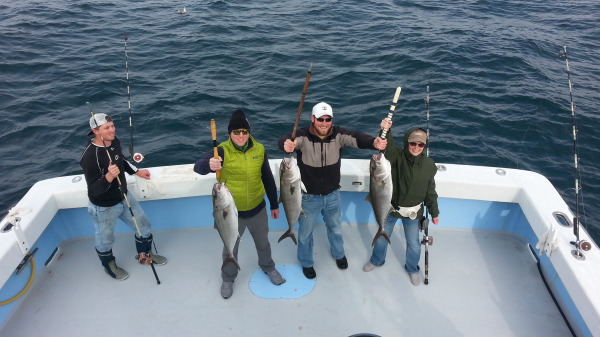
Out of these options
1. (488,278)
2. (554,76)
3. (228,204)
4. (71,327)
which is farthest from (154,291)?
(554,76)

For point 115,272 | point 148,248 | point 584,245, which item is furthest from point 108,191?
point 584,245

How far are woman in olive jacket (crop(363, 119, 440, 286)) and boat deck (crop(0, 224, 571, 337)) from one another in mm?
650

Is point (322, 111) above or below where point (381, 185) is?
above

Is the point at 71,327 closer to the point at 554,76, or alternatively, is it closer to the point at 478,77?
the point at 478,77

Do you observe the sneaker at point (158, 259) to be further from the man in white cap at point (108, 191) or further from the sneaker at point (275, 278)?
the sneaker at point (275, 278)

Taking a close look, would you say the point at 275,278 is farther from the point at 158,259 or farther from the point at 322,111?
the point at 322,111

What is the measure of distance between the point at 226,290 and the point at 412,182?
8.17 ft

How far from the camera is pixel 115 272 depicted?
4.77m

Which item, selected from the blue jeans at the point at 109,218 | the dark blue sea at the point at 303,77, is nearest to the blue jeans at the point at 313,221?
the blue jeans at the point at 109,218

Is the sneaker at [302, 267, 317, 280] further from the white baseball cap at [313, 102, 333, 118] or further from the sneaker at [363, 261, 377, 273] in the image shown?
the white baseball cap at [313, 102, 333, 118]

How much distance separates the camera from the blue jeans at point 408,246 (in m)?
4.54

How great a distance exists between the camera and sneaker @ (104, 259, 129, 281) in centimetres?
475

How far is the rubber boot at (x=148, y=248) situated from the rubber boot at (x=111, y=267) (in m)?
0.29

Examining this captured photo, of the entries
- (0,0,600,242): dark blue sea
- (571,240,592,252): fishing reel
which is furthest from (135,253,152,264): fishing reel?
(571,240,592,252): fishing reel
